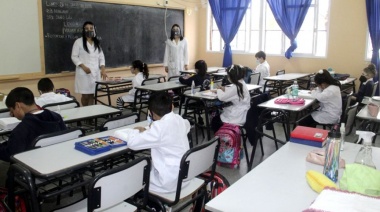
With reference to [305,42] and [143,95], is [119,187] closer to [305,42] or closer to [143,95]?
[143,95]

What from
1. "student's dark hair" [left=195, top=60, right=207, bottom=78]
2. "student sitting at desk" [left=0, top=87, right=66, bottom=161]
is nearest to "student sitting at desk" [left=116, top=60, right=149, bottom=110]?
"student's dark hair" [left=195, top=60, right=207, bottom=78]

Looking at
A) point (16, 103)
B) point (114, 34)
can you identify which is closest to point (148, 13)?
point (114, 34)

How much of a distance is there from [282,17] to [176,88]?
3.39 meters

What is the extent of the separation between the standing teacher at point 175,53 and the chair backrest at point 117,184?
17.0 ft

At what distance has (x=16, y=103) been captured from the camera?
2.60m

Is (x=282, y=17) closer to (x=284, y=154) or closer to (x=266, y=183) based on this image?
(x=284, y=154)

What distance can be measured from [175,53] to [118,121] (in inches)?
162

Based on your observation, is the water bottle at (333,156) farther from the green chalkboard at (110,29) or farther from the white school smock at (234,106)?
the green chalkboard at (110,29)

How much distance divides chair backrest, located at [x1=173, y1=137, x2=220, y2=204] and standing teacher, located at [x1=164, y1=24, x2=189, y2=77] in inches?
190

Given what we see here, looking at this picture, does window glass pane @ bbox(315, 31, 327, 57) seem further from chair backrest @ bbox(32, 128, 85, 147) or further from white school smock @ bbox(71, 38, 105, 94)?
chair backrest @ bbox(32, 128, 85, 147)

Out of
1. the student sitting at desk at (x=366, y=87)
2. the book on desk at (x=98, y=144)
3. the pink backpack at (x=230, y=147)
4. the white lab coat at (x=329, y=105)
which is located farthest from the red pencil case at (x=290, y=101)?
the book on desk at (x=98, y=144)

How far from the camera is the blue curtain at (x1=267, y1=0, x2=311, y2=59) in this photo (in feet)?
22.9

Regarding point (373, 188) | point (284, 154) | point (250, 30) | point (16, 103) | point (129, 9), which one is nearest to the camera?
point (373, 188)

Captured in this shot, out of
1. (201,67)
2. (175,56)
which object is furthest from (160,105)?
(175,56)
